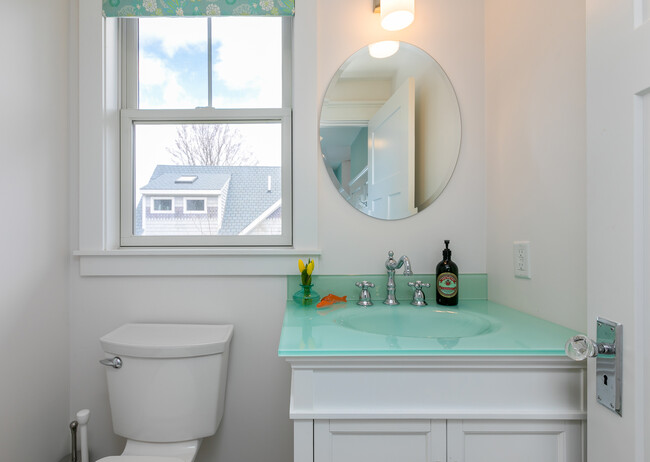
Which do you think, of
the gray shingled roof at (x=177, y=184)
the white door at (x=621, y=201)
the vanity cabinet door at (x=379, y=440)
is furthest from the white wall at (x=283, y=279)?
the white door at (x=621, y=201)

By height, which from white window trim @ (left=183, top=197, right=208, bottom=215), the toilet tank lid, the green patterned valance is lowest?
the toilet tank lid

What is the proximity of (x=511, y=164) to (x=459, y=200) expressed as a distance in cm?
23

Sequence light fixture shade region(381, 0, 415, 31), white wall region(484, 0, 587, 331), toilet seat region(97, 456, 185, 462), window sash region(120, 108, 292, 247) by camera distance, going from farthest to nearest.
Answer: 1. window sash region(120, 108, 292, 247)
2. light fixture shade region(381, 0, 415, 31)
3. toilet seat region(97, 456, 185, 462)
4. white wall region(484, 0, 587, 331)

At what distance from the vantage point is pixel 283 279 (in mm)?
1356

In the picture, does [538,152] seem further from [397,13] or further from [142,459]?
[142,459]

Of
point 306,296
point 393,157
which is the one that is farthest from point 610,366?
point 393,157

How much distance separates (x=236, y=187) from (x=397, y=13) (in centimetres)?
89

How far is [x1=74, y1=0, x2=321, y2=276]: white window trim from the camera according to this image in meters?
1.33

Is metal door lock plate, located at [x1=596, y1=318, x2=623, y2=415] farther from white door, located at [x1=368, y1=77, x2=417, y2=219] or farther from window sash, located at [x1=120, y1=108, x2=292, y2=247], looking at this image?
window sash, located at [x1=120, y1=108, x2=292, y2=247]

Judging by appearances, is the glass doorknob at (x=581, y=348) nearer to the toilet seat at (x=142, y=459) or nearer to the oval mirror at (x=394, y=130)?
the oval mirror at (x=394, y=130)

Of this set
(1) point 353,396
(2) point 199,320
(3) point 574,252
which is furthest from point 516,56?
(2) point 199,320

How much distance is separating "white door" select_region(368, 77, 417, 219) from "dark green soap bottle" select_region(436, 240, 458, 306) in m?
0.23

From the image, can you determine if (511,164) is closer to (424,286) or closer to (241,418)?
(424,286)

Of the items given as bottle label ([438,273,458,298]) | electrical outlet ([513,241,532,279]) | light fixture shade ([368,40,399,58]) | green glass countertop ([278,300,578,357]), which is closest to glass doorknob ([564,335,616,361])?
green glass countertop ([278,300,578,357])
